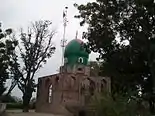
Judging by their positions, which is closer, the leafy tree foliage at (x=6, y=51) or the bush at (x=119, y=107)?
the bush at (x=119, y=107)

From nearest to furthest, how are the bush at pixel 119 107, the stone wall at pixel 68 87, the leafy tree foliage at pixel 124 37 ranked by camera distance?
the bush at pixel 119 107
the leafy tree foliage at pixel 124 37
the stone wall at pixel 68 87

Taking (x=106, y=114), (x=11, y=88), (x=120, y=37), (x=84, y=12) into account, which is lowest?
(x=106, y=114)

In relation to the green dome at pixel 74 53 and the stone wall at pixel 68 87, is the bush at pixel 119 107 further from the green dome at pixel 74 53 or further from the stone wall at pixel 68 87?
the green dome at pixel 74 53

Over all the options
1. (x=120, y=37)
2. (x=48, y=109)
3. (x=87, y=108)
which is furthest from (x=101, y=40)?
(x=48, y=109)

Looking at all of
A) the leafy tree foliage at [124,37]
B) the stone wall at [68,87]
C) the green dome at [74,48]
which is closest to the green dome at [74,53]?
the green dome at [74,48]

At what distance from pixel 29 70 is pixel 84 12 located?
52.2 feet

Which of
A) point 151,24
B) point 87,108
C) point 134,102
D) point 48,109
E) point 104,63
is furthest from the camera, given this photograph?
point 48,109

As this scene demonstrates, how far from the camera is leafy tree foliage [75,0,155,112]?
88.7 ft

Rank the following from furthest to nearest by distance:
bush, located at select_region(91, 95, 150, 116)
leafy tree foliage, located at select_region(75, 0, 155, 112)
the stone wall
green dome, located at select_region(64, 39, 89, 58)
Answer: green dome, located at select_region(64, 39, 89, 58) < the stone wall < leafy tree foliage, located at select_region(75, 0, 155, 112) < bush, located at select_region(91, 95, 150, 116)

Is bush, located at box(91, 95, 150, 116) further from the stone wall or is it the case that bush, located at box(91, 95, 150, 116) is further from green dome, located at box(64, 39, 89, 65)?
green dome, located at box(64, 39, 89, 65)

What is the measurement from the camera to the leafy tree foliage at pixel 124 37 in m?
27.0

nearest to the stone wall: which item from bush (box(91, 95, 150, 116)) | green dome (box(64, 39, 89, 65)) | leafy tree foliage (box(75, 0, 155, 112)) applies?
leafy tree foliage (box(75, 0, 155, 112))

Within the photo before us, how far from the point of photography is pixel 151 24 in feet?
89.1

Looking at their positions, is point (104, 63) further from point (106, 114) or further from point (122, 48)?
point (106, 114)
